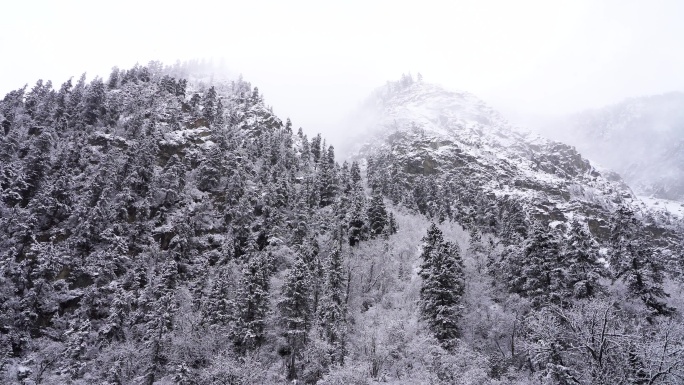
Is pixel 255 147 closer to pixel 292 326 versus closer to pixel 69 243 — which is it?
pixel 69 243

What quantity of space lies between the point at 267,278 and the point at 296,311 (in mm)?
9920

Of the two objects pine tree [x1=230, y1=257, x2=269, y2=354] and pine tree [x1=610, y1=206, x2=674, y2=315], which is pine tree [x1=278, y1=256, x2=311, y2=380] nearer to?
pine tree [x1=230, y1=257, x2=269, y2=354]

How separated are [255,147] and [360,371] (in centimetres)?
7904

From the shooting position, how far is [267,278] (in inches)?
2559

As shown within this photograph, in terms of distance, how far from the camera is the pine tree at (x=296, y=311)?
5588cm

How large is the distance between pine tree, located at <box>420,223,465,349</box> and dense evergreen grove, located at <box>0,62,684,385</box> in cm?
29

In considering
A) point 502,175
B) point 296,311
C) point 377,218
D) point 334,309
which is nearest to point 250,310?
point 296,311

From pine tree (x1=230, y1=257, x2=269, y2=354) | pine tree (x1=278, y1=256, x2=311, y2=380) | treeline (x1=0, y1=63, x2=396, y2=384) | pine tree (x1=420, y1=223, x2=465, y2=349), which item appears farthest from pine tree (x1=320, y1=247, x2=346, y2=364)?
pine tree (x1=420, y1=223, x2=465, y2=349)

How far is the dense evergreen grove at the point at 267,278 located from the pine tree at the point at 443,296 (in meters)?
0.29

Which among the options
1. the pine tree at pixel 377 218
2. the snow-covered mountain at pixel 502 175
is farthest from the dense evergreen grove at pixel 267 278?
the snow-covered mountain at pixel 502 175

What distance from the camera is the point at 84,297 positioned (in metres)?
62.1

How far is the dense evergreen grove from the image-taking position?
46.1 m

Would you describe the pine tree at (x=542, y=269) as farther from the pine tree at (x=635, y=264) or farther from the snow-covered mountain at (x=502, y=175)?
the snow-covered mountain at (x=502, y=175)

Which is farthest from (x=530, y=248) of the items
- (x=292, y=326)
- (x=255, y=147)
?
(x=255, y=147)
